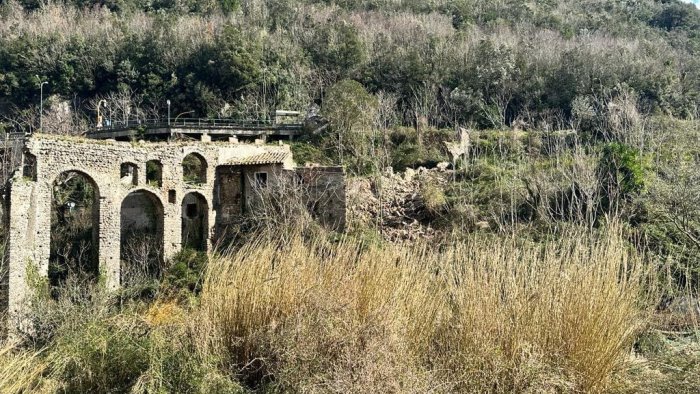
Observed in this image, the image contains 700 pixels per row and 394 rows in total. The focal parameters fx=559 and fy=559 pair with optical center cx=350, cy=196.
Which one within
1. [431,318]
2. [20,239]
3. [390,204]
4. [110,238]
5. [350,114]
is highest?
[350,114]

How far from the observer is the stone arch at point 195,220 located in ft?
65.8

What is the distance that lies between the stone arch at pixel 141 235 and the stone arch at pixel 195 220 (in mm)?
1175

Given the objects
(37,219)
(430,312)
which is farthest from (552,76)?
(430,312)

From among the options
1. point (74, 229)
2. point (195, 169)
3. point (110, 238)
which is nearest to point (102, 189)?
point (110, 238)

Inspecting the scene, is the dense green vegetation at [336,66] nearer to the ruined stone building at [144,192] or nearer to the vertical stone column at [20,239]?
the ruined stone building at [144,192]

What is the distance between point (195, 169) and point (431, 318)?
20513 mm

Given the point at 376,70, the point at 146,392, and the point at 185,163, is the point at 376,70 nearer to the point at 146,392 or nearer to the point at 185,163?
the point at 185,163

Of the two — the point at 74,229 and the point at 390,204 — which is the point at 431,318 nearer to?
the point at 390,204

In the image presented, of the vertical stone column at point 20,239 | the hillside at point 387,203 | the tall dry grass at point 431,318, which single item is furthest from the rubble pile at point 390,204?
the tall dry grass at point 431,318

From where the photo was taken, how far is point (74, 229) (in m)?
20.6

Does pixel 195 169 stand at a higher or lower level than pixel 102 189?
higher

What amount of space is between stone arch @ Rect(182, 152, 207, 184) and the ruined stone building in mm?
49

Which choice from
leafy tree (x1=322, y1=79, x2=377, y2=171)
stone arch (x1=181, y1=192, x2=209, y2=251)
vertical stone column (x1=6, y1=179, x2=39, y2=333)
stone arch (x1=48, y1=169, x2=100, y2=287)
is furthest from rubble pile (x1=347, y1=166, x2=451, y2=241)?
vertical stone column (x1=6, y1=179, x2=39, y2=333)

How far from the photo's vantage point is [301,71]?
117ft
